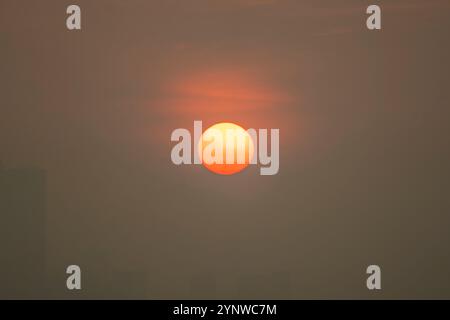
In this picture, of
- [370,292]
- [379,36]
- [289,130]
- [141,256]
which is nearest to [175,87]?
[289,130]

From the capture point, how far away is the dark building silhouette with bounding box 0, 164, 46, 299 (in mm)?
2387

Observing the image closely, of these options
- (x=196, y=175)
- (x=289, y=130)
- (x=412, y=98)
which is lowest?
(x=196, y=175)

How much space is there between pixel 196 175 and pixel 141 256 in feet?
1.54

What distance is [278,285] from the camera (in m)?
2.41

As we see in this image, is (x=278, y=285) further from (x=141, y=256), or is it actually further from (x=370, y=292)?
(x=141, y=256)

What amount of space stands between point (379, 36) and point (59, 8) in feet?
4.95

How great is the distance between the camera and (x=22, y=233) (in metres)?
2.40

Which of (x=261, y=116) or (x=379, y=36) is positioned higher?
(x=379, y=36)

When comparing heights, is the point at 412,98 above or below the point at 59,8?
below

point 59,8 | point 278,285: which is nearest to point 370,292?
point 278,285

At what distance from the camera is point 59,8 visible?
93.3 inches

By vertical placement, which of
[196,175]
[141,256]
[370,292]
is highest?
[196,175]

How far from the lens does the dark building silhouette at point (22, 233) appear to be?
2.39 m

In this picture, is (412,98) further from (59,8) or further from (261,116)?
(59,8)
